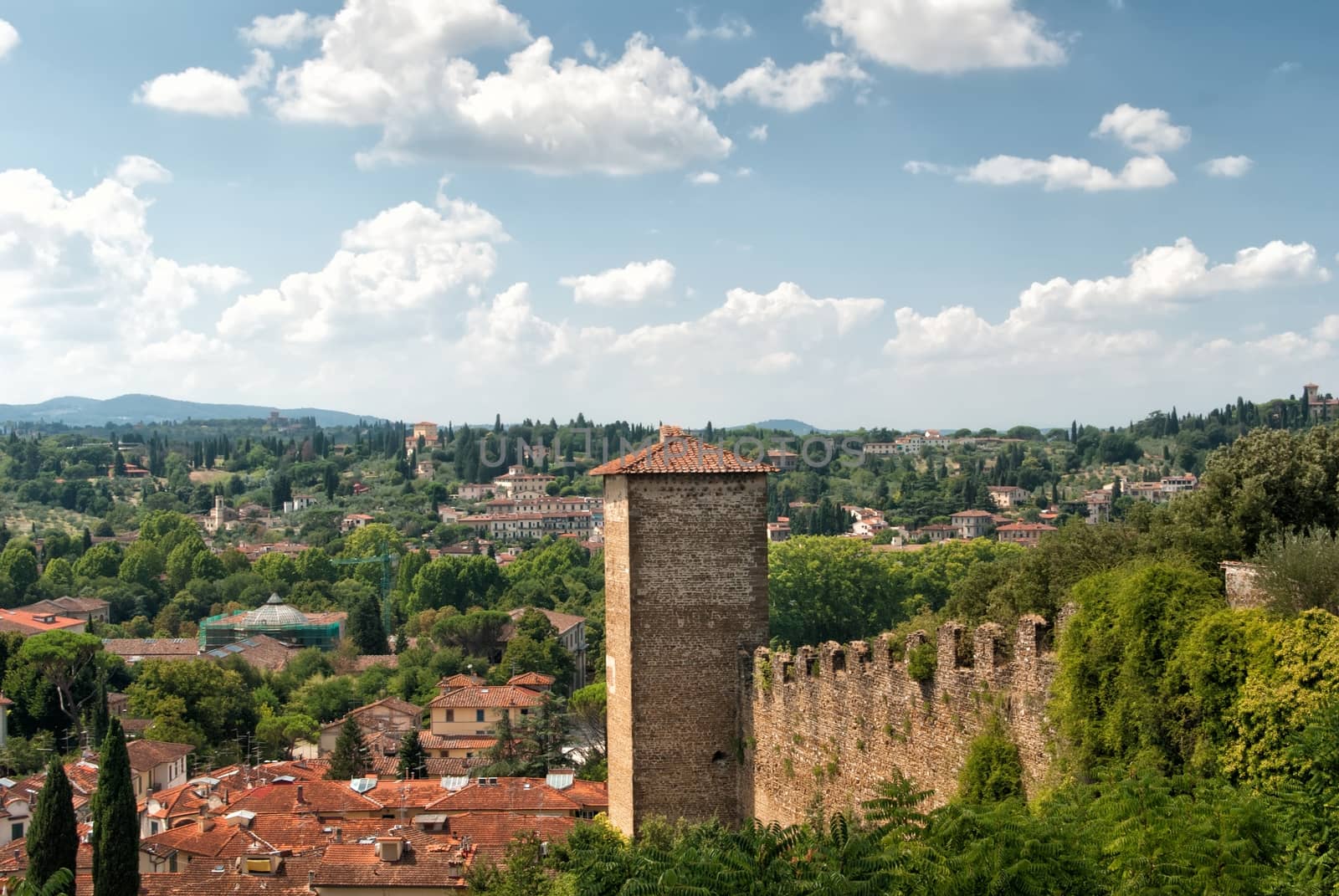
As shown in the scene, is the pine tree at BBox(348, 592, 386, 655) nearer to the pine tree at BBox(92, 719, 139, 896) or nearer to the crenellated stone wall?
the pine tree at BBox(92, 719, 139, 896)

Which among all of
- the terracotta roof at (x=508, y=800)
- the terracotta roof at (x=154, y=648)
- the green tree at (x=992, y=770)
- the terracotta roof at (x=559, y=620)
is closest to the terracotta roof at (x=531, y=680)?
the terracotta roof at (x=559, y=620)

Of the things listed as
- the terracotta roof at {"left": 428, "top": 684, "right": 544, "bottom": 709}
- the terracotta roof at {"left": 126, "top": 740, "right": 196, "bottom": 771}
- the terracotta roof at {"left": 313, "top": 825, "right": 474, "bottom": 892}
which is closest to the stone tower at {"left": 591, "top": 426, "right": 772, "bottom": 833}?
the terracotta roof at {"left": 313, "top": 825, "right": 474, "bottom": 892}

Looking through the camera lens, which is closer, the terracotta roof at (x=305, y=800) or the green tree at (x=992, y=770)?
the green tree at (x=992, y=770)

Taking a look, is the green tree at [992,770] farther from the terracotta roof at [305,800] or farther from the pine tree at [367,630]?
the pine tree at [367,630]

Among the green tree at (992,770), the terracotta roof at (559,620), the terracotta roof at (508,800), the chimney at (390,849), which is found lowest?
the terracotta roof at (559,620)

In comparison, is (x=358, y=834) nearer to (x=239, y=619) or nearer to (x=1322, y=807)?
(x=1322, y=807)

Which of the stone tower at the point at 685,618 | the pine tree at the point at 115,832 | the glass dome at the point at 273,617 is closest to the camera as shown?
the stone tower at the point at 685,618

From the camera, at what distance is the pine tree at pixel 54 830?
105 ft

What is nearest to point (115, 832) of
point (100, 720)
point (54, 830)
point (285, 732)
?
point (54, 830)

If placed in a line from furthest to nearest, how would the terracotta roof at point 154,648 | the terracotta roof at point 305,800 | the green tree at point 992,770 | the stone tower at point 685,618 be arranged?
the terracotta roof at point 154,648
the terracotta roof at point 305,800
the stone tower at point 685,618
the green tree at point 992,770

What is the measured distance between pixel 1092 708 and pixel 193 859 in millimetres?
28051

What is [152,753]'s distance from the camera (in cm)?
5069

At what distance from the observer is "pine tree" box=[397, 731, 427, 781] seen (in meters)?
48.6

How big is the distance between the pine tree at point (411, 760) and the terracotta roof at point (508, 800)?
9596 mm
